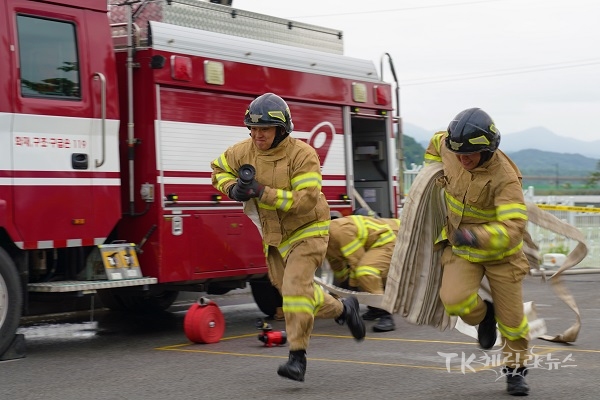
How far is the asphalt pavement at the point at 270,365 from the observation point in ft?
22.3

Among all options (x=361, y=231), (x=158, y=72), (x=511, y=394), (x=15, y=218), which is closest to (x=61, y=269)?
(x=15, y=218)

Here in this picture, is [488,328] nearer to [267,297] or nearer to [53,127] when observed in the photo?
[53,127]

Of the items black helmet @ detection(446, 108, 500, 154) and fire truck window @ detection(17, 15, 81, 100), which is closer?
black helmet @ detection(446, 108, 500, 154)

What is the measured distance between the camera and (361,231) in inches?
409

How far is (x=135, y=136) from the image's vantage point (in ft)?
31.3

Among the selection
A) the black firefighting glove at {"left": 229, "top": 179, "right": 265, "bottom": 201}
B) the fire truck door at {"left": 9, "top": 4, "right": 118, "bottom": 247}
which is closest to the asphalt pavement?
the fire truck door at {"left": 9, "top": 4, "right": 118, "bottom": 247}

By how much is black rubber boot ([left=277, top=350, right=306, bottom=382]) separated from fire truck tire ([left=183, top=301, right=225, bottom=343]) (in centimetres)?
252

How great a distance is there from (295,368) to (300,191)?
3.78 feet

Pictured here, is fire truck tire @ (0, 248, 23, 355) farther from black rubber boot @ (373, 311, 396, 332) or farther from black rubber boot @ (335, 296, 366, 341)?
black rubber boot @ (373, 311, 396, 332)

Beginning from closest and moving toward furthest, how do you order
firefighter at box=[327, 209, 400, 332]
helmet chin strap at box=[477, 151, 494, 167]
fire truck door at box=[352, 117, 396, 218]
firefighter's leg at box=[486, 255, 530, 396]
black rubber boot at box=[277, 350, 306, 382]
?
helmet chin strap at box=[477, 151, 494, 167] < firefighter's leg at box=[486, 255, 530, 396] < black rubber boot at box=[277, 350, 306, 382] < firefighter at box=[327, 209, 400, 332] < fire truck door at box=[352, 117, 396, 218]

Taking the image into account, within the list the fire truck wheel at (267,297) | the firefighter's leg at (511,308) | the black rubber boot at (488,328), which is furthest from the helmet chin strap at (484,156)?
the fire truck wheel at (267,297)

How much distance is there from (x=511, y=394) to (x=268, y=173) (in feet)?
6.97

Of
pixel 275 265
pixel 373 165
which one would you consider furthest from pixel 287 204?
pixel 373 165

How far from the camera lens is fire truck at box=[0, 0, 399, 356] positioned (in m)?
8.46
